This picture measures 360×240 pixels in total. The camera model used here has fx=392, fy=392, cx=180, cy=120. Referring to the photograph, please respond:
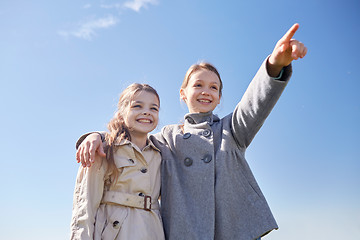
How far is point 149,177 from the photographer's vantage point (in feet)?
11.1

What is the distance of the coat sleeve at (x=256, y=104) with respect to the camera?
300cm

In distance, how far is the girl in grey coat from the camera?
123 inches

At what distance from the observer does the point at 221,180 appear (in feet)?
10.8

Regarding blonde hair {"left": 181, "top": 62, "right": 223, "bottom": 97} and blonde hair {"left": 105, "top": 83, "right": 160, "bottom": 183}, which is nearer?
blonde hair {"left": 105, "top": 83, "right": 160, "bottom": 183}

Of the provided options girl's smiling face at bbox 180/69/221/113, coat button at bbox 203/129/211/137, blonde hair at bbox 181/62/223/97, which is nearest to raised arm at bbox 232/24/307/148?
coat button at bbox 203/129/211/137

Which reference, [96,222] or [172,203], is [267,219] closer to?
[172,203]

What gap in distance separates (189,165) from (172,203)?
0.36 m

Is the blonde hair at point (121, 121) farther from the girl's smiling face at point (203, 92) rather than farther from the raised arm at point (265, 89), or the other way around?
the raised arm at point (265, 89)

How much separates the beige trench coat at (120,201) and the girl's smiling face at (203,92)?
73 centimetres

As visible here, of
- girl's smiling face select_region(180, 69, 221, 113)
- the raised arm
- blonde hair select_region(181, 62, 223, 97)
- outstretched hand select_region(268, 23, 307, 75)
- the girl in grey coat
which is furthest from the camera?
blonde hair select_region(181, 62, 223, 97)

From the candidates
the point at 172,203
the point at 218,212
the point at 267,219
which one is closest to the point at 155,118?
the point at 172,203

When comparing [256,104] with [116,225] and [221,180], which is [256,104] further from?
[116,225]

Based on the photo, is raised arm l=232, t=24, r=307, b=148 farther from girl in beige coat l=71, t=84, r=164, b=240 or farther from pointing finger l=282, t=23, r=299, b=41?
girl in beige coat l=71, t=84, r=164, b=240

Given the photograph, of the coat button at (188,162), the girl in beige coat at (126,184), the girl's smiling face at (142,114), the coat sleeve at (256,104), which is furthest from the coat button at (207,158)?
the girl's smiling face at (142,114)
